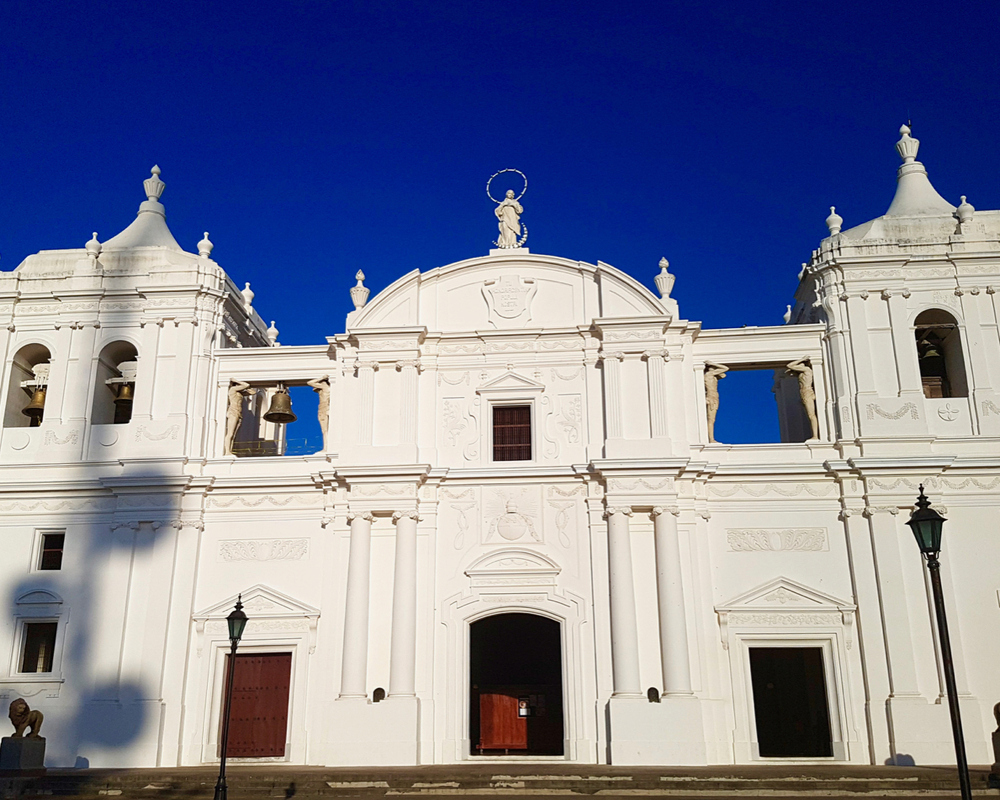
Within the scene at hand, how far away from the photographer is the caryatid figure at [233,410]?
23406 mm

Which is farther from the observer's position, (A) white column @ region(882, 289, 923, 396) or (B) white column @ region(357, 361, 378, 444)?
(B) white column @ region(357, 361, 378, 444)

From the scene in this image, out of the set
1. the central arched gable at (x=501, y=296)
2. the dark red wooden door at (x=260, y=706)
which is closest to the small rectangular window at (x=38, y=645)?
the dark red wooden door at (x=260, y=706)

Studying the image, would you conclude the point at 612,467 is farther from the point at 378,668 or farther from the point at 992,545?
the point at 992,545

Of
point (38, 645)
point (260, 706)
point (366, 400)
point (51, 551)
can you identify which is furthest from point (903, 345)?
point (38, 645)

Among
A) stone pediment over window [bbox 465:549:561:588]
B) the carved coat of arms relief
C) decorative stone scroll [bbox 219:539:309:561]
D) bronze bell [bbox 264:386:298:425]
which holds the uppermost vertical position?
the carved coat of arms relief

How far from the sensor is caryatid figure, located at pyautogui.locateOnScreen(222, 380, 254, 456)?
76.8 feet

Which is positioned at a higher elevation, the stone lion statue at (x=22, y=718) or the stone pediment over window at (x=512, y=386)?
the stone pediment over window at (x=512, y=386)

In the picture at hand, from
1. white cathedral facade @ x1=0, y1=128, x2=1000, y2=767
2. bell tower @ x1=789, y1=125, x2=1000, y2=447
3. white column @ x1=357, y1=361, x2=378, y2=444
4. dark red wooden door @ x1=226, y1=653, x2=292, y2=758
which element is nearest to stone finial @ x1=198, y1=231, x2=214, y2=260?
white cathedral facade @ x1=0, y1=128, x2=1000, y2=767

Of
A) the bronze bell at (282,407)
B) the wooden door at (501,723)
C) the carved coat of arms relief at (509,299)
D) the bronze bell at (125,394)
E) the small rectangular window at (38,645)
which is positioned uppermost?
the carved coat of arms relief at (509,299)

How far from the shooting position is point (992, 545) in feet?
67.4

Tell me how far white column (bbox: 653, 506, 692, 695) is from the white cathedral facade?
0.27 ft

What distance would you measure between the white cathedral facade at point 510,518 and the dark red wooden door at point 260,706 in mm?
67

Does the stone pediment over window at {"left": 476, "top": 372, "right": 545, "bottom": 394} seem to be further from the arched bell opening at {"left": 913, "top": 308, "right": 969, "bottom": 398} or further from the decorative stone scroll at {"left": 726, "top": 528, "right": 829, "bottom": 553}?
the arched bell opening at {"left": 913, "top": 308, "right": 969, "bottom": 398}

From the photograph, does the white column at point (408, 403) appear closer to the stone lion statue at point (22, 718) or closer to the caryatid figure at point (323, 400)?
the caryatid figure at point (323, 400)
